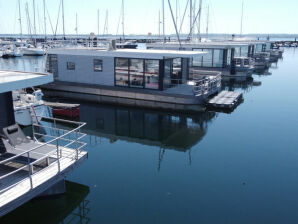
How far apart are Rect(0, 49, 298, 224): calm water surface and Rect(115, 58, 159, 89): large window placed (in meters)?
2.78

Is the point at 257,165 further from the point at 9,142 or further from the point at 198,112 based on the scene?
the point at 9,142

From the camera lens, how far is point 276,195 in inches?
416

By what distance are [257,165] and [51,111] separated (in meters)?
13.4

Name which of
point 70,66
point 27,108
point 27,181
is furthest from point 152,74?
point 27,181

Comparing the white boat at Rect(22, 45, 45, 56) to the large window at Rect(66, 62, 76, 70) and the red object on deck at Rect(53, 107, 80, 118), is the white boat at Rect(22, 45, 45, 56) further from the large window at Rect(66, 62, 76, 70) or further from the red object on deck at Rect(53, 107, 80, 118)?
the red object on deck at Rect(53, 107, 80, 118)

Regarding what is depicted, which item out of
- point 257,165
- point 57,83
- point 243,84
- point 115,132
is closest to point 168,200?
point 257,165

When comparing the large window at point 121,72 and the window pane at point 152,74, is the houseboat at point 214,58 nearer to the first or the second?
the large window at point 121,72

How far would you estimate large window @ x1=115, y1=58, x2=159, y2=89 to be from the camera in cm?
2255

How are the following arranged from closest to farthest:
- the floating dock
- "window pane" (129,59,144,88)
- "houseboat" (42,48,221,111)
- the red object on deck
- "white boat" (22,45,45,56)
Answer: the red object on deck
the floating dock
"houseboat" (42,48,221,111)
"window pane" (129,59,144,88)
"white boat" (22,45,45,56)

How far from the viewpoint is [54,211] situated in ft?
31.1

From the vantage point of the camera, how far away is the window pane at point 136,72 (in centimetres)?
2280

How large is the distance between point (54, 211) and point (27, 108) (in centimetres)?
932

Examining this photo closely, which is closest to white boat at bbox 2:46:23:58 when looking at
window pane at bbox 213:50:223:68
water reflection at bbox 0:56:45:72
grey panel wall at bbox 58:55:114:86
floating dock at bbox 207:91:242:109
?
water reflection at bbox 0:56:45:72

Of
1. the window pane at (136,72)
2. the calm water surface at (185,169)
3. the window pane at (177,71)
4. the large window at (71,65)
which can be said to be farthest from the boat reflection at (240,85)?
the large window at (71,65)
